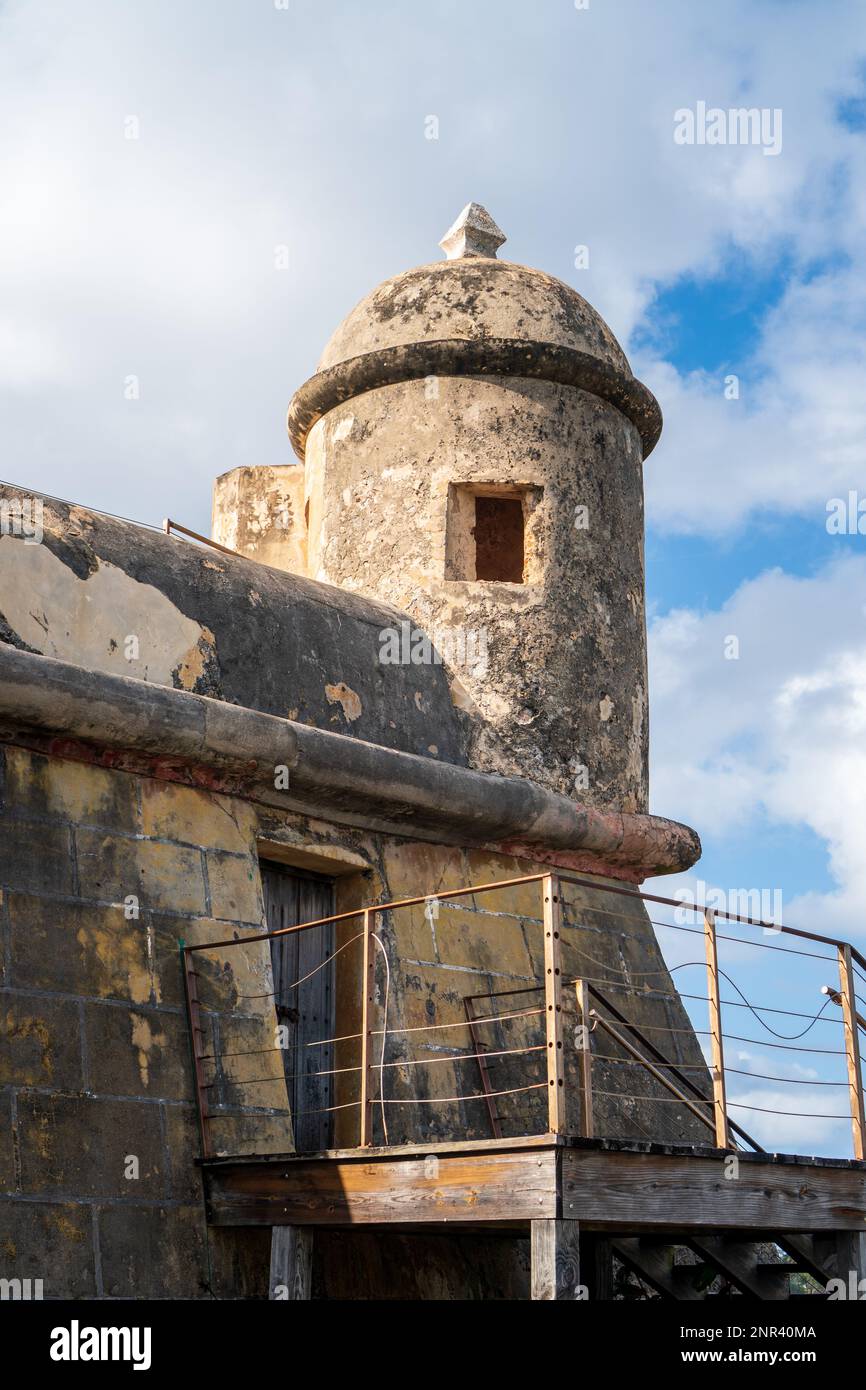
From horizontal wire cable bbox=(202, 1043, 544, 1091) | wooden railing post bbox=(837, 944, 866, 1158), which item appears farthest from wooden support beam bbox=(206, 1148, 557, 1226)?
wooden railing post bbox=(837, 944, 866, 1158)

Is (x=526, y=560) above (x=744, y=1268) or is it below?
above

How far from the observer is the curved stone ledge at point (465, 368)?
34.5 ft

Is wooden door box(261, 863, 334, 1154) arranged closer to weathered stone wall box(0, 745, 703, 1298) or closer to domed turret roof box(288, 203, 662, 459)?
weathered stone wall box(0, 745, 703, 1298)

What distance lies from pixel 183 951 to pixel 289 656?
1.95 m

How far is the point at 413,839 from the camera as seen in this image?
9.44 metres

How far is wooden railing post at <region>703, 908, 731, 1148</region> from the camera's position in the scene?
7.17 m

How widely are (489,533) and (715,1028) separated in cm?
492

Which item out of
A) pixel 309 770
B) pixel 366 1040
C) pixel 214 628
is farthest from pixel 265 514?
pixel 366 1040

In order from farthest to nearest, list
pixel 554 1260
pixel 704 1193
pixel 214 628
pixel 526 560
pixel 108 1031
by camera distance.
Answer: pixel 526 560
pixel 214 628
pixel 108 1031
pixel 704 1193
pixel 554 1260

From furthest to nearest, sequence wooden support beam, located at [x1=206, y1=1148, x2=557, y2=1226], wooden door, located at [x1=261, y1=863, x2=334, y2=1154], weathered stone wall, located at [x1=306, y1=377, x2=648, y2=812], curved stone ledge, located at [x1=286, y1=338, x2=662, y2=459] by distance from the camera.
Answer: curved stone ledge, located at [x1=286, y1=338, x2=662, y2=459] < weathered stone wall, located at [x1=306, y1=377, x2=648, y2=812] < wooden door, located at [x1=261, y1=863, x2=334, y2=1154] < wooden support beam, located at [x1=206, y1=1148, x2=557, y2=1226]

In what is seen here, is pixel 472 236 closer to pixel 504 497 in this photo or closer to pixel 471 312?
pixel 471 312

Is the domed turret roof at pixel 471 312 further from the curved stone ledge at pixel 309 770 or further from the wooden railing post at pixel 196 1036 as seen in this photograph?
the wooden railing post at pixel 196 1036

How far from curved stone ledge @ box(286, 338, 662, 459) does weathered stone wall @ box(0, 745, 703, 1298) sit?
309 cm

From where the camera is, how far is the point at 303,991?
29.3 ft
